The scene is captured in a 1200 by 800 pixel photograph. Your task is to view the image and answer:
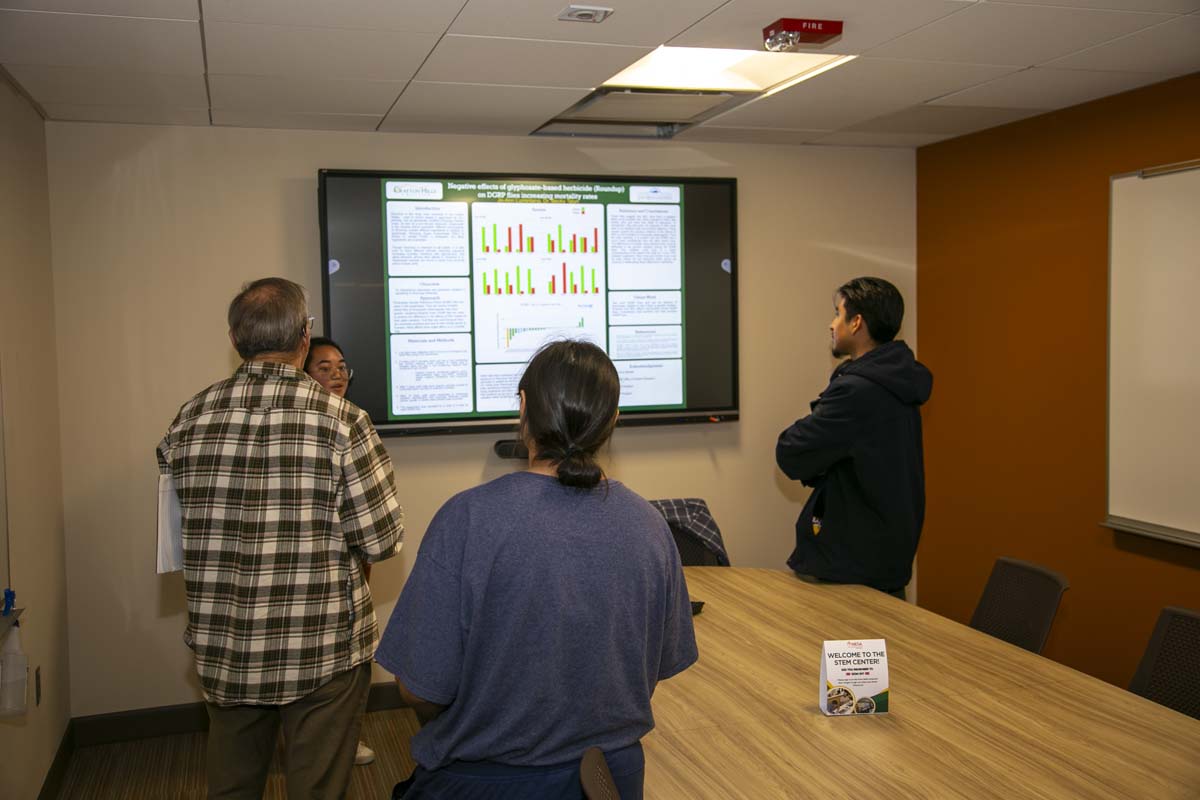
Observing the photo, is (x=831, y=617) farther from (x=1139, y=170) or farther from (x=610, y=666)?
(x=1139, y=170)

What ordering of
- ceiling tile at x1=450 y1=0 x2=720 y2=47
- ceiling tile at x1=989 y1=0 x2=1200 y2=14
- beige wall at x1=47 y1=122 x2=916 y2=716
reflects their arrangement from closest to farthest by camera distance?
ceiling tile at x1=450 y1=0 x2=720 y2=47 < ceiling tile at x1=989 y1=0 x2=1200 y2=14 < beige wall at x1=47 y1=122 x2=916 y2=716

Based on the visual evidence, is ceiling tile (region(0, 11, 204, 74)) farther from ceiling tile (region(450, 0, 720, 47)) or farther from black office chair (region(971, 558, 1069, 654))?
black office chair (region(971, 558, 1069, 654))

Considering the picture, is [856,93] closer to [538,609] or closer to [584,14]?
[584,14]

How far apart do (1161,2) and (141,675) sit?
4.38m

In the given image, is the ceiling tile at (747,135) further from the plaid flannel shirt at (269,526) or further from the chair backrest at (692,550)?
the plaid flannel shirt at (269,526)

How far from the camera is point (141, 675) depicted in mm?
4238

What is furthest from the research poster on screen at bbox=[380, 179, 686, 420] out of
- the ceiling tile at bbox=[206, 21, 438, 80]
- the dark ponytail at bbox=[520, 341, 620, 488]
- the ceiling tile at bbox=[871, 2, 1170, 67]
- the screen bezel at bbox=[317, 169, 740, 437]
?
the dark ponytail at bbox=[520, 341, 620, 488]

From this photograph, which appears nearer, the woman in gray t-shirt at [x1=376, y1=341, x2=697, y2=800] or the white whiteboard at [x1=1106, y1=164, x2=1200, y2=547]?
the woman in gray t-shirt at [x1=376, y1=341, x2=697, y2=800]

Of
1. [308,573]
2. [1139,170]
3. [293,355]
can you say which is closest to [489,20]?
[293,355]

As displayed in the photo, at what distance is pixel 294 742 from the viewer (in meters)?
2.58

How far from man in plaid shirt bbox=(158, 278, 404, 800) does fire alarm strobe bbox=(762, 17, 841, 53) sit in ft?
5.11

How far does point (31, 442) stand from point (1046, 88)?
3.91 metres

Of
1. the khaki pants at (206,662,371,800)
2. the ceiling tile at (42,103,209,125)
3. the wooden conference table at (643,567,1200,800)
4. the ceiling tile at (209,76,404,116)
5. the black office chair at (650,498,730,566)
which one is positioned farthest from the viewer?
the black office chair at (650,498,730,566)

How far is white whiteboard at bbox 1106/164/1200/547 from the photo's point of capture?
371 centimetres
